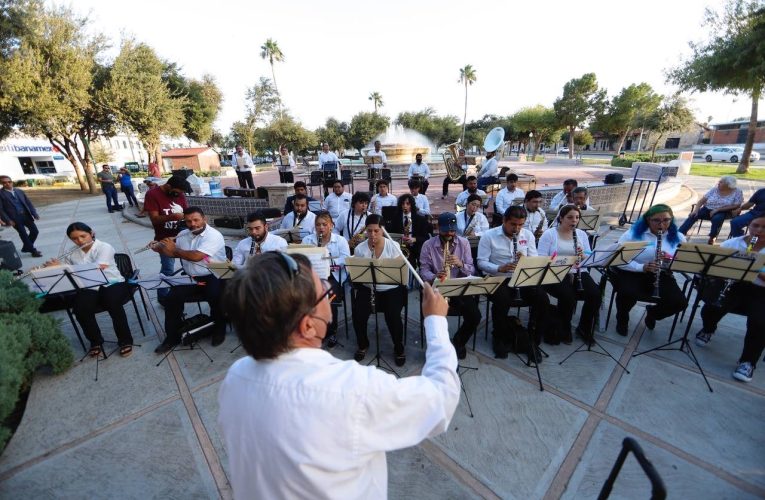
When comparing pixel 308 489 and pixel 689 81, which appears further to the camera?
pixel 689 81

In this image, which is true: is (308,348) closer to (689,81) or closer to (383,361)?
(383,361)

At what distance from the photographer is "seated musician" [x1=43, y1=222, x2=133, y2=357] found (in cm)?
397

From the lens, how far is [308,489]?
39.0 inches

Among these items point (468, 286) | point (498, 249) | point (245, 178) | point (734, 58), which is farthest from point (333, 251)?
point (734, 58)

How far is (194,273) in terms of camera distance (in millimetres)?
4418

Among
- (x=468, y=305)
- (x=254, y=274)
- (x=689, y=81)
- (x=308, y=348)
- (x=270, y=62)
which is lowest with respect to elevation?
(x=468, y=305)

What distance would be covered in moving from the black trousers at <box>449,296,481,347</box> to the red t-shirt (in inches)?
181

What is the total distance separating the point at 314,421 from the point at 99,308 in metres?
4.59

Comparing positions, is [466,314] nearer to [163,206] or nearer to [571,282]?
[571,282]

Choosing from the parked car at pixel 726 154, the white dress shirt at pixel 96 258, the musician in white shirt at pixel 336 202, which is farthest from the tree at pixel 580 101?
the white dress shirt at pixel 96 258

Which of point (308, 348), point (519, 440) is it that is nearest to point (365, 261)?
point (519, 440)

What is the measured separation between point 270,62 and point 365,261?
182 ft

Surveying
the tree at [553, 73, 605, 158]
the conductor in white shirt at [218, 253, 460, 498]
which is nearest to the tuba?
the conductor in white shirt at [218, 253, 460, 498]

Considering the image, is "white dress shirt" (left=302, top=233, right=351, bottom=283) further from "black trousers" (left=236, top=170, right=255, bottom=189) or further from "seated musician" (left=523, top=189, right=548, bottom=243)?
"black trousers" (left=236, top=170, right=255, bottom=189)
